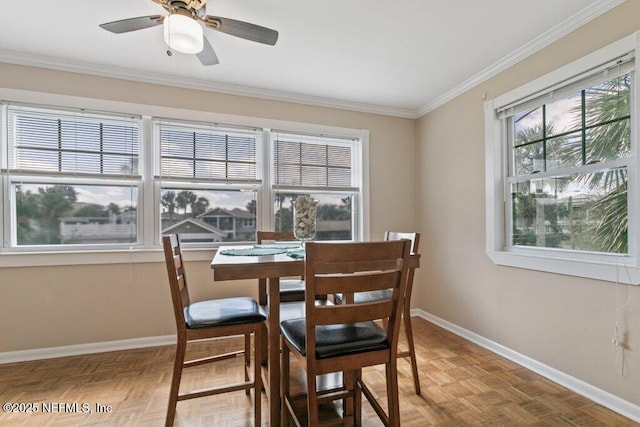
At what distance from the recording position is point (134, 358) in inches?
97.1

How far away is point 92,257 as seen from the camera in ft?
8.45

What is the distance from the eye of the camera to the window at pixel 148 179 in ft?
8.22

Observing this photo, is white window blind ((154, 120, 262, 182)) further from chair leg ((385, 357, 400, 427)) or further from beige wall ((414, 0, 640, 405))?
chair leg ((385, 357, 400, 427))

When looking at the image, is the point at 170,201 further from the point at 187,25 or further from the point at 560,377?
the point at 560,377

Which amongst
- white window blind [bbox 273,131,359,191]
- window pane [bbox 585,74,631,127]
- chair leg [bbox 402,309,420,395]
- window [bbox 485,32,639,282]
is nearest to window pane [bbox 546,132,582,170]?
window [bbox 485,32,639,282]

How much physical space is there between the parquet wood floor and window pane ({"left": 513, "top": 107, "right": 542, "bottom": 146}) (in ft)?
5.86

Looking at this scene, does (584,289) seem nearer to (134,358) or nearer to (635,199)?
(635,199)

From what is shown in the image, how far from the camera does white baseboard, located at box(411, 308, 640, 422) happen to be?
174 centimetres

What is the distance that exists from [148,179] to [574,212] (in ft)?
11.2

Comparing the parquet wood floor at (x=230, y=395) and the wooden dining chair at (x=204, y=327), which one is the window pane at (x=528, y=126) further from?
the wooden dining chair at (x=204, y=327)

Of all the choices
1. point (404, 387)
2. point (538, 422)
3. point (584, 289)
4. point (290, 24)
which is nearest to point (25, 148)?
point (290, 24)

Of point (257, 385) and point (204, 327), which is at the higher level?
point (204, 327)

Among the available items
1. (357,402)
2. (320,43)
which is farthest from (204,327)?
(320,43)

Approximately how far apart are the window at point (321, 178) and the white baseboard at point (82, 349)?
1513mm
